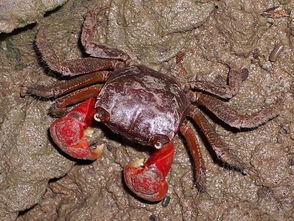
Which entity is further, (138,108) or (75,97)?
(75,97)

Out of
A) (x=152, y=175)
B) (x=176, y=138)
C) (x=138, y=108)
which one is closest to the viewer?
(x=138, y=108)

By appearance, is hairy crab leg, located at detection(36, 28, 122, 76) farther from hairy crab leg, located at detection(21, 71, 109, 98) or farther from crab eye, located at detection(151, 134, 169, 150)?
crab eye, located at detection(151, 134, 169, 150)

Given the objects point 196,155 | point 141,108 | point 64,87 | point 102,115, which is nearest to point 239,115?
point 196,155

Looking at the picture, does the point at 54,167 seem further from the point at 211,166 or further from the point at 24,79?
the point at 211,166

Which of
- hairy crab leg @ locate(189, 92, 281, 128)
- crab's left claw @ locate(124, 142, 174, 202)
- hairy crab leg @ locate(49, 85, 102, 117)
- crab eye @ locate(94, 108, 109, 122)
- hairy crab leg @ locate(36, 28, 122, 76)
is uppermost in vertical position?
hairy crab leg @ locate(189, 92, 281, 128)

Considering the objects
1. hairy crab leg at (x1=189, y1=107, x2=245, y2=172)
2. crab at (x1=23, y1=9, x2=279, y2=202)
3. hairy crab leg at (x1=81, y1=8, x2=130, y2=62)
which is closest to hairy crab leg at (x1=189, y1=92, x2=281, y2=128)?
crab at (x1=23, y1=9, x2=279, y2=202)

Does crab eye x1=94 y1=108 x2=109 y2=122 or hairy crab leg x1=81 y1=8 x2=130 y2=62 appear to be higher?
hairy crab leg x1=81 y1=8 x2=130 y2=62

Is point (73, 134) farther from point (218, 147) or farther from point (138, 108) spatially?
point (218, 147)

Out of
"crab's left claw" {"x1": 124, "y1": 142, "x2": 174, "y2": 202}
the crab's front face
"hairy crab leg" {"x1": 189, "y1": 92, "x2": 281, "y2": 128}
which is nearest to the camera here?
the crab's front face
